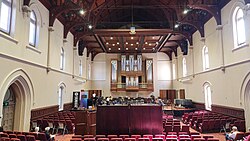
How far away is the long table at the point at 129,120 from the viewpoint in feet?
28.7

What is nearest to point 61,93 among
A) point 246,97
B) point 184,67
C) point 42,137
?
point 42,137

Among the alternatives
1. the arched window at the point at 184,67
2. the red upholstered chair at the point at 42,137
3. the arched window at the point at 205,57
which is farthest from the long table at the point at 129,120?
the arched window at the point at 184,67

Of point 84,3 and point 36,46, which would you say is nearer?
point 36,46

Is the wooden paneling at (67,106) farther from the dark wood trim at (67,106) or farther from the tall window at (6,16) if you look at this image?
the tall window at (6,16)

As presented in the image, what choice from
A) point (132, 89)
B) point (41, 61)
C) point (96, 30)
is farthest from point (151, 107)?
point (132, 89)

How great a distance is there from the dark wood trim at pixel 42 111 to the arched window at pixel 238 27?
1149 centimetres

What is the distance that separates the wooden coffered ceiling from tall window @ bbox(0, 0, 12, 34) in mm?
1038

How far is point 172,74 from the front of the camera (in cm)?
2545

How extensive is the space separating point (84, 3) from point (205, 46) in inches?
386

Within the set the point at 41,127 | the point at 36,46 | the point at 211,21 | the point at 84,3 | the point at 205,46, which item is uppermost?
the point at 84,3

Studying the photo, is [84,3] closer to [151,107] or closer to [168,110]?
[151,107]

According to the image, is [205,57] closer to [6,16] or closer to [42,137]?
[42,137]

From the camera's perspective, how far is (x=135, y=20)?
70.5 ft

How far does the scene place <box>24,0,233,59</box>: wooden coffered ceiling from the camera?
12.1 meters
